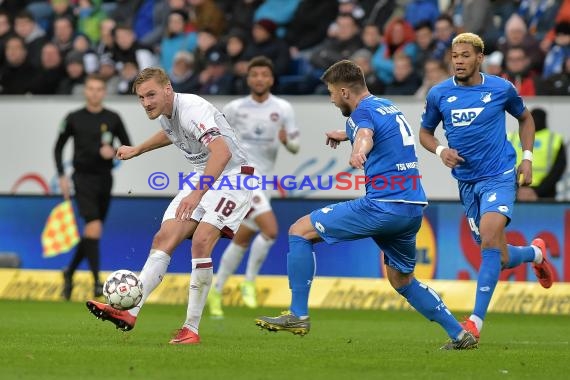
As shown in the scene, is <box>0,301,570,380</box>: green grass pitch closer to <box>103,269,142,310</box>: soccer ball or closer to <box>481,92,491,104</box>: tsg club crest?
<box>103,269,142,310</box>: soccer ball

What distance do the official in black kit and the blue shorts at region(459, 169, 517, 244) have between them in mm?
6534

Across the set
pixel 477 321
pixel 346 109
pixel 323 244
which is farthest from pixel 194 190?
pixel 323 244

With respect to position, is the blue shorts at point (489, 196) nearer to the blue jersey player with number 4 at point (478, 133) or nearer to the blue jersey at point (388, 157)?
the blue jersey player with number 4 at point (478, 133)

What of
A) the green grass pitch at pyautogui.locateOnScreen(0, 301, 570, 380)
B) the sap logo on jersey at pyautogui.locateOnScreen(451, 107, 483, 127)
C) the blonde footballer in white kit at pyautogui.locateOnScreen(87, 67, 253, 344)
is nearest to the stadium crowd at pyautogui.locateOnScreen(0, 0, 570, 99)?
the green grass pitch at pyautogui.locateOnScreen(0, 301, 570, 380)

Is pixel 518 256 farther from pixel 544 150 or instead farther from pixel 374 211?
pixel 544 150

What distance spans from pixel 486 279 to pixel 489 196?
2.48ft

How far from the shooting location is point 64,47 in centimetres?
2191

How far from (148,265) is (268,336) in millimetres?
1717

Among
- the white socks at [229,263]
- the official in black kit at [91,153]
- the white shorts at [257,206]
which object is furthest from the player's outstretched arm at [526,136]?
the official in black kit at [91,153]

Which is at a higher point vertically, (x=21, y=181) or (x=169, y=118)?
(x=169, y=118)

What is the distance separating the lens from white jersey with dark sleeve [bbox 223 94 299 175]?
1606 cm

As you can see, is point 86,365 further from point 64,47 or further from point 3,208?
point 64,47

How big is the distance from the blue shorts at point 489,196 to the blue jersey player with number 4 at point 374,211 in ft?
3.35

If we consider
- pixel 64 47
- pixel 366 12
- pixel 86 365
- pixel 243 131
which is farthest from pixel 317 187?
pixel 86 365
